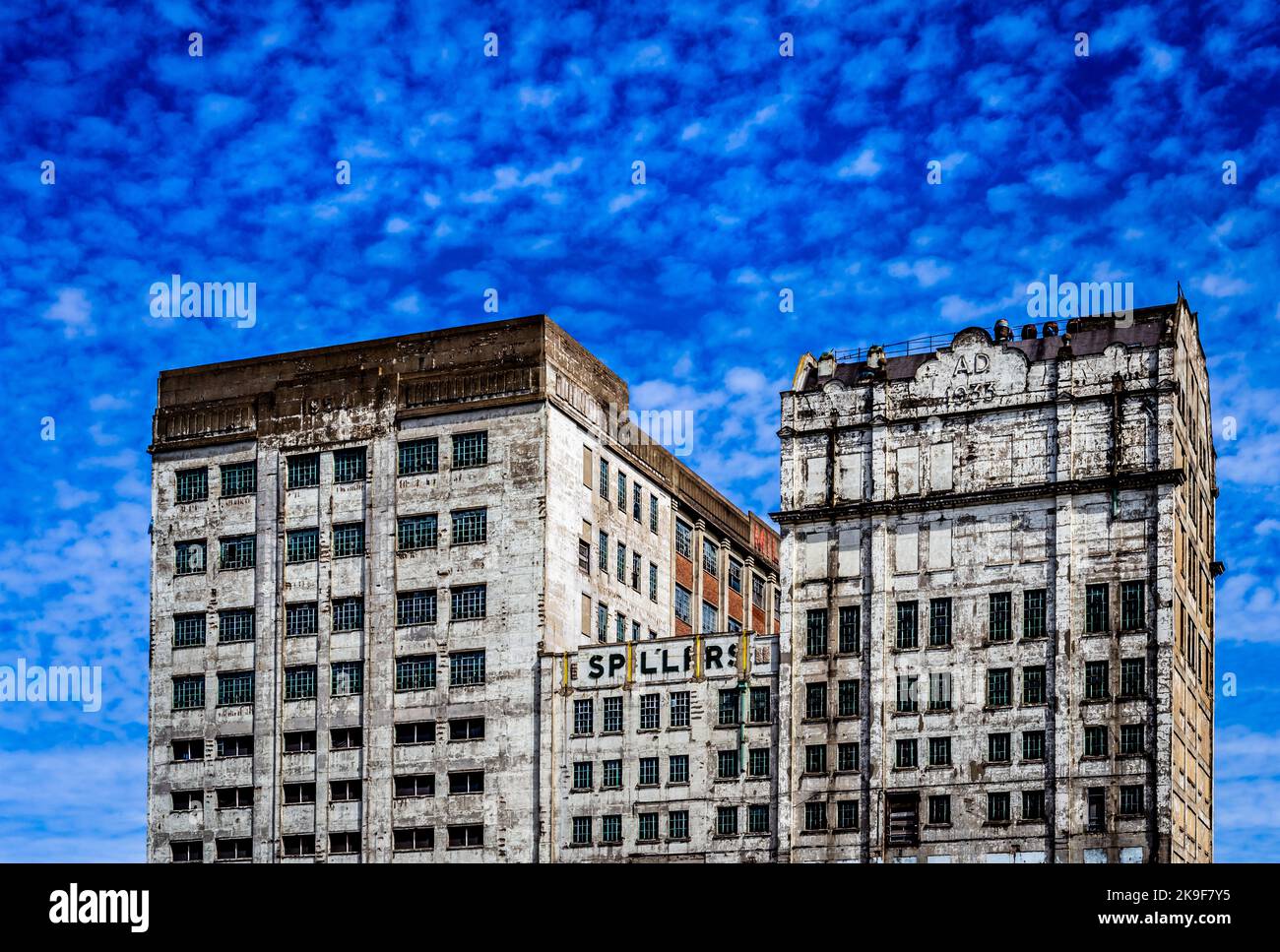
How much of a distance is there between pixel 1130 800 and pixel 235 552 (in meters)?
51.5

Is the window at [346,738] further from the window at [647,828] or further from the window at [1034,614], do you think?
the window at [1034,614]

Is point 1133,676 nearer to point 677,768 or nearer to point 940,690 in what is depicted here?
point 940,690

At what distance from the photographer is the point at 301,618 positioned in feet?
390

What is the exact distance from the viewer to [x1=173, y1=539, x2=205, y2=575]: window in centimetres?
12175

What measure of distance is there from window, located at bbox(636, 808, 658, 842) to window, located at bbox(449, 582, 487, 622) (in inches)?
572

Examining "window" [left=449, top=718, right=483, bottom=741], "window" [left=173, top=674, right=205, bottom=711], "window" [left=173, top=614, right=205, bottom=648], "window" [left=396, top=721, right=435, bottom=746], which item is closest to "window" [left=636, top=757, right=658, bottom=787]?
"window" [left=449, top=718, right=483, bottom=741]

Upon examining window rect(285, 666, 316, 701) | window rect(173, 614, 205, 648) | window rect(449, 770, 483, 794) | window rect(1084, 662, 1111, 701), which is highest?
window rect(173, 614, 205, 648)

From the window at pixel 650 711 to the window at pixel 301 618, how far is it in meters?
20.0

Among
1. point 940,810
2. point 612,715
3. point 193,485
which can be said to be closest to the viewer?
point 940,810

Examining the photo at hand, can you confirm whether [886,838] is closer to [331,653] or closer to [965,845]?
[965,845]

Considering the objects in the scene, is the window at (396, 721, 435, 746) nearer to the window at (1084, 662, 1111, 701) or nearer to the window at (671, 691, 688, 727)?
the window at (671, 691, 688, 727)

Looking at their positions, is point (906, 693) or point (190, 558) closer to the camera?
point (906, 693)

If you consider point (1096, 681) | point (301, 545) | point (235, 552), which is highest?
point (301, 545)


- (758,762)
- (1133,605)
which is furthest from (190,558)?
(1133,605)
